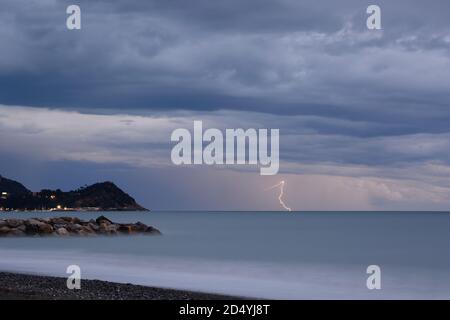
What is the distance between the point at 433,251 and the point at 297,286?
3280 centimetres

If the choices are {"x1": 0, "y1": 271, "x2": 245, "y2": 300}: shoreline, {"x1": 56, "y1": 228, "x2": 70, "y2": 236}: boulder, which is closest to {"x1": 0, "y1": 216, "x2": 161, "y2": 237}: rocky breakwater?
{"x1": 56, "y1": 228, "x2": 70, "y2": 236}: boulder

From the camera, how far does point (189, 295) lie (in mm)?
21328

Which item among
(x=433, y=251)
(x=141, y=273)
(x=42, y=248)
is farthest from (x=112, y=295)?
(x=433, y=251)

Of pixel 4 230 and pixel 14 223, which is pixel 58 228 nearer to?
pixel 14 223

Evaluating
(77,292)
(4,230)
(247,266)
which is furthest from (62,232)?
(77,292)

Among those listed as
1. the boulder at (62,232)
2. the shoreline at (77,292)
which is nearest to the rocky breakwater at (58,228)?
the boulder at (62,232)

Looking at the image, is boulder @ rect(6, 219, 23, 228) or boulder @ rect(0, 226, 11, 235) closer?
boulder @ rect(0, 226, 11, 235)

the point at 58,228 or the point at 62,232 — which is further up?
the point at 58,228

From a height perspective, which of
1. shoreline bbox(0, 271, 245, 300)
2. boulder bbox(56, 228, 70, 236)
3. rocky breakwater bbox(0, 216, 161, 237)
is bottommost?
shoreline bbox(0, 271, 245, 300)

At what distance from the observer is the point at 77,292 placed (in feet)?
65.7

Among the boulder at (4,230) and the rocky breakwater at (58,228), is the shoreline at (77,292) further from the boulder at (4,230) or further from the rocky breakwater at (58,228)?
the boulder at (4,230)

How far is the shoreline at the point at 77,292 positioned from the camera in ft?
60.1

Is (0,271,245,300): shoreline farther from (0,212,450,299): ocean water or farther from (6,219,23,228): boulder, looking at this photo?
(6,219,23,228): boulder

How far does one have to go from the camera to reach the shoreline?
18.3 metres
